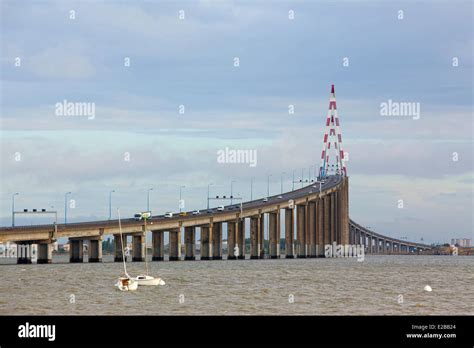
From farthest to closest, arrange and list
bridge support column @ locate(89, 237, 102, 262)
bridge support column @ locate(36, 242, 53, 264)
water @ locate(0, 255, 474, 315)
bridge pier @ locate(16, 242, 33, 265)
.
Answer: bridge support column @ locate(89, 237, 102, 262), bridge pier @ locate(16, 242, 33, 265), bridge support column @ locate(36, 242, 53, 264), water @ locate(0, 255, 474, 315)

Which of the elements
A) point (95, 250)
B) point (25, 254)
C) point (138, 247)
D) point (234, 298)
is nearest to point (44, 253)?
point (25, 254)

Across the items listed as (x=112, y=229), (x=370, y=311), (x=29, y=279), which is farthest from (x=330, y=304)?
(x=112, y=229)

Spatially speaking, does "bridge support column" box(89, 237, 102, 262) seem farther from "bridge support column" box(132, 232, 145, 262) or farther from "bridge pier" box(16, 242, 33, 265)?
"bridge support column" box(132, 232, 145, 262)

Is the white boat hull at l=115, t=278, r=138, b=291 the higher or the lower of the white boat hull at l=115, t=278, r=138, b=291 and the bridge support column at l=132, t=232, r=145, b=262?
the lower

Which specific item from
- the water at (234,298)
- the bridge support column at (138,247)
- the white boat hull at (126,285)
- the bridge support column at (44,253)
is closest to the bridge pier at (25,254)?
the bridge support column at (44,253)

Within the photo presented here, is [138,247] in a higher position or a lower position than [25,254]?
higher

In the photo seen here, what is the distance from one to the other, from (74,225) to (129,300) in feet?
310

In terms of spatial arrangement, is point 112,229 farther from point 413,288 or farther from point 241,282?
point 413,288

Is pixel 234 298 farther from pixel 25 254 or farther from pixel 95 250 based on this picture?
pixel 95 250

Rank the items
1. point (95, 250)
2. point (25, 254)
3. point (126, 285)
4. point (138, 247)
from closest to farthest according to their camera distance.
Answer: point (126, 285) → point (25, 254) → point (95, 250) → point (138, 247)

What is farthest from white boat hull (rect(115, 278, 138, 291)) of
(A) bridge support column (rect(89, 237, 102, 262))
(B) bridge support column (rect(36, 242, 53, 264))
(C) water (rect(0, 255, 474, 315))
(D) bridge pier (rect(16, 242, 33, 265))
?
(A) bridge support column (rect(89, 237, 102, 262))

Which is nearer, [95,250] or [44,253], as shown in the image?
[44,253]

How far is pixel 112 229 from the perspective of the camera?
6727 inches

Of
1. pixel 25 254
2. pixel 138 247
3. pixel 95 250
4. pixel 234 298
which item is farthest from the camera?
pixel 138 247
